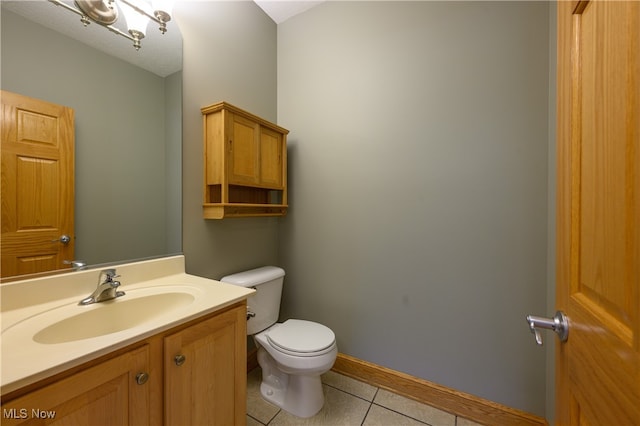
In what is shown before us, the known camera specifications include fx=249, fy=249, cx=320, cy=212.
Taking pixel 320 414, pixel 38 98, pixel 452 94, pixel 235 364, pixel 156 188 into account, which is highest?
pixel 452 94

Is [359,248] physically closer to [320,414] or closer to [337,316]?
[337,316]

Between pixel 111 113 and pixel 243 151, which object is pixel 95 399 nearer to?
pixel 111 113

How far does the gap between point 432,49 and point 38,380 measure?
2.05 m

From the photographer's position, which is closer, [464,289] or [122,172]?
[122,172]

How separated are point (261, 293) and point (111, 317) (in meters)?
0.77

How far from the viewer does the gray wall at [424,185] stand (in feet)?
4.14

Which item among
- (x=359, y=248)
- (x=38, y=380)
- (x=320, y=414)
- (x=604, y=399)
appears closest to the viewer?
(x=604, y=399)

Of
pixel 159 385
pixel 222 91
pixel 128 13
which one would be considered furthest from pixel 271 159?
pixel 159 385

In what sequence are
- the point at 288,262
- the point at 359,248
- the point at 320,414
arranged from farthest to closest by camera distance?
the point at 288,262 < the point at 359,248 < the point at 320,414

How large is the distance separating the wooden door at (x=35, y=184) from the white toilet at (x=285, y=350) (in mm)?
767

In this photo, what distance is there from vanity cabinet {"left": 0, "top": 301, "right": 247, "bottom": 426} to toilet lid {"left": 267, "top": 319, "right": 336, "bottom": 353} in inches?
13.8

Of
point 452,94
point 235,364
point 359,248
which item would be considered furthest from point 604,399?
point 452,94

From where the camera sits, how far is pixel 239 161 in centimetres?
149

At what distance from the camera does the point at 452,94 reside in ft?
4.61
